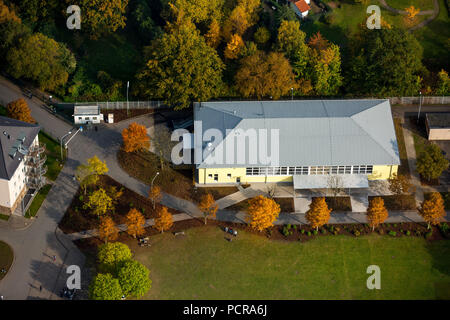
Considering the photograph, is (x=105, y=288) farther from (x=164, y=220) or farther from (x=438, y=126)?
(x=438, y=126)

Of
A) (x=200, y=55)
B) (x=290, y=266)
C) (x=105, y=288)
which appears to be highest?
(x=200, y=55)

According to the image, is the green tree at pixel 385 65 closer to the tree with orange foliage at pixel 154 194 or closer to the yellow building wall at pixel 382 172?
the yellow building wall at pixel 382 172

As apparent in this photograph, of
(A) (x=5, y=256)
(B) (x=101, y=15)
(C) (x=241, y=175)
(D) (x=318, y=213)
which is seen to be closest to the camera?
(A) (x=5, y=256)

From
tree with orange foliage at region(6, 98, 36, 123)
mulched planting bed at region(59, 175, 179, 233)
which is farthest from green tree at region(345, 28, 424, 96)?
tree with orange foliage at region(6, 98, 36, 123)

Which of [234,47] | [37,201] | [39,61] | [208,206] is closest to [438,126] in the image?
[234,47]

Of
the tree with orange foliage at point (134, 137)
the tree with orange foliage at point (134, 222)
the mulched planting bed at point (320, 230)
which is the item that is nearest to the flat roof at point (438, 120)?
the mulched planting bed at point (320, 230)

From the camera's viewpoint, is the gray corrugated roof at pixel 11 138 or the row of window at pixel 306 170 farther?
the row of window at pixel 306 170
